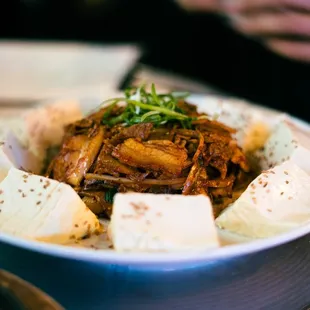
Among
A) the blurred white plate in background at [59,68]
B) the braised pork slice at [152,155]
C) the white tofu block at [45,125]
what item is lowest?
the blurred white plate in background at [59,68]

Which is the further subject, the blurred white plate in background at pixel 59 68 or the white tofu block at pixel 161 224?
Result: the blurred white plate in background at pixel 59 68

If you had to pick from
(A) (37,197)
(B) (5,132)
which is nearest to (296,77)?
(B) (5,132)

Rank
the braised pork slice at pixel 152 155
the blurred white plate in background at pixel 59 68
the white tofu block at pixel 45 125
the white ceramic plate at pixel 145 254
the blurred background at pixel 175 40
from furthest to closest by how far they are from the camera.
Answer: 1. the blurred background at pixel 175 40
2. the blurred white plate in background at pixel 59 68
3. the white tofu block at pixel 45 125
4. the braised pork slice at pixel 152 155
5. the white ceramic plate at pixel 145 254

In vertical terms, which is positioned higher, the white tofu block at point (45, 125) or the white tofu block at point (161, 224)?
the white tofu block at point (161, 224)

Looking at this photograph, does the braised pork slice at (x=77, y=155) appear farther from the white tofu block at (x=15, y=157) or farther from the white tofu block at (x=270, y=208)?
the white tofu block at (x=270, y=208)

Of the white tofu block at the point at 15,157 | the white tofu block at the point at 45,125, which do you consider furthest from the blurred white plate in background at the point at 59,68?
the white tofu block at the point at 15,157

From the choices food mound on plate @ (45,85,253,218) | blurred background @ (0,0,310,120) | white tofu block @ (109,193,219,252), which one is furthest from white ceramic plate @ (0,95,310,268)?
blurred background @ (0,0,310,120)

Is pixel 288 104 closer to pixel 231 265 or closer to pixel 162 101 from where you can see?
pixel 162 101
